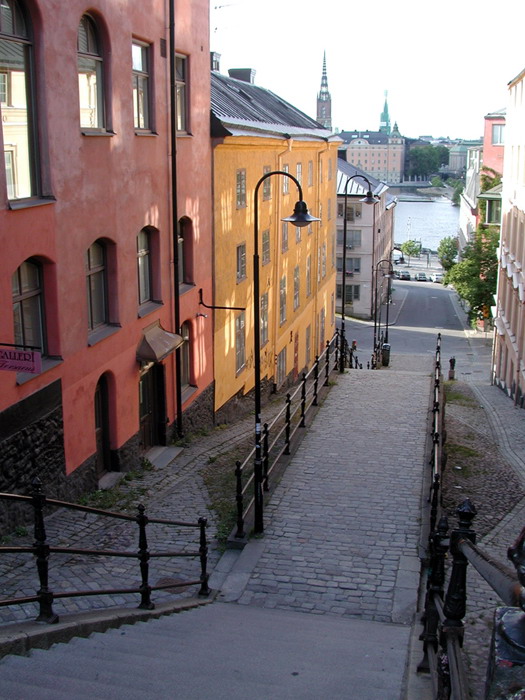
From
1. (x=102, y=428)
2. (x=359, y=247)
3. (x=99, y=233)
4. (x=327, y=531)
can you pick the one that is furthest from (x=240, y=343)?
(x=359, y=247)

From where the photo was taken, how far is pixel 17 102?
9586 millimetres

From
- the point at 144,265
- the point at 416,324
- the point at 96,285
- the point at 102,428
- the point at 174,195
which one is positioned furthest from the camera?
the point at 416,324

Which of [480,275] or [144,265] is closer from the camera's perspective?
[144,265]

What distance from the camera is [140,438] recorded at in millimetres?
14242

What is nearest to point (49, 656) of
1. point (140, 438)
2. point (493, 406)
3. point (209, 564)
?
point (209, 564)

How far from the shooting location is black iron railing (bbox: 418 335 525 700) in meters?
2.55

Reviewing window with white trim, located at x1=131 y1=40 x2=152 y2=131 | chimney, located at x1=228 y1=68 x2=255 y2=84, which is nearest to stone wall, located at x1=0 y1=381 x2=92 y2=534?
window with white trim, located at x1=131 y1=40 x2=152 y2=131

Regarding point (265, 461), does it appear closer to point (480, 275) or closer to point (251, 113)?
point (251, 113)

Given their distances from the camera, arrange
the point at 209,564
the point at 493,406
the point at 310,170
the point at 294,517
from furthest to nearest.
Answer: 1. the point at 310,170
2. the point at 493,406
3. the point at 294,517
4. the point at 209,564

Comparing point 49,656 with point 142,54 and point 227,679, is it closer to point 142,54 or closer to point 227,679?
point 227,679

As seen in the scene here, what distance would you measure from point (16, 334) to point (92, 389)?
2.22m

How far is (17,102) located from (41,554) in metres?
6.16

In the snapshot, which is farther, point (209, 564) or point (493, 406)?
point (493, 406)

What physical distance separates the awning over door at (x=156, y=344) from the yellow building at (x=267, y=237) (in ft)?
8.79
